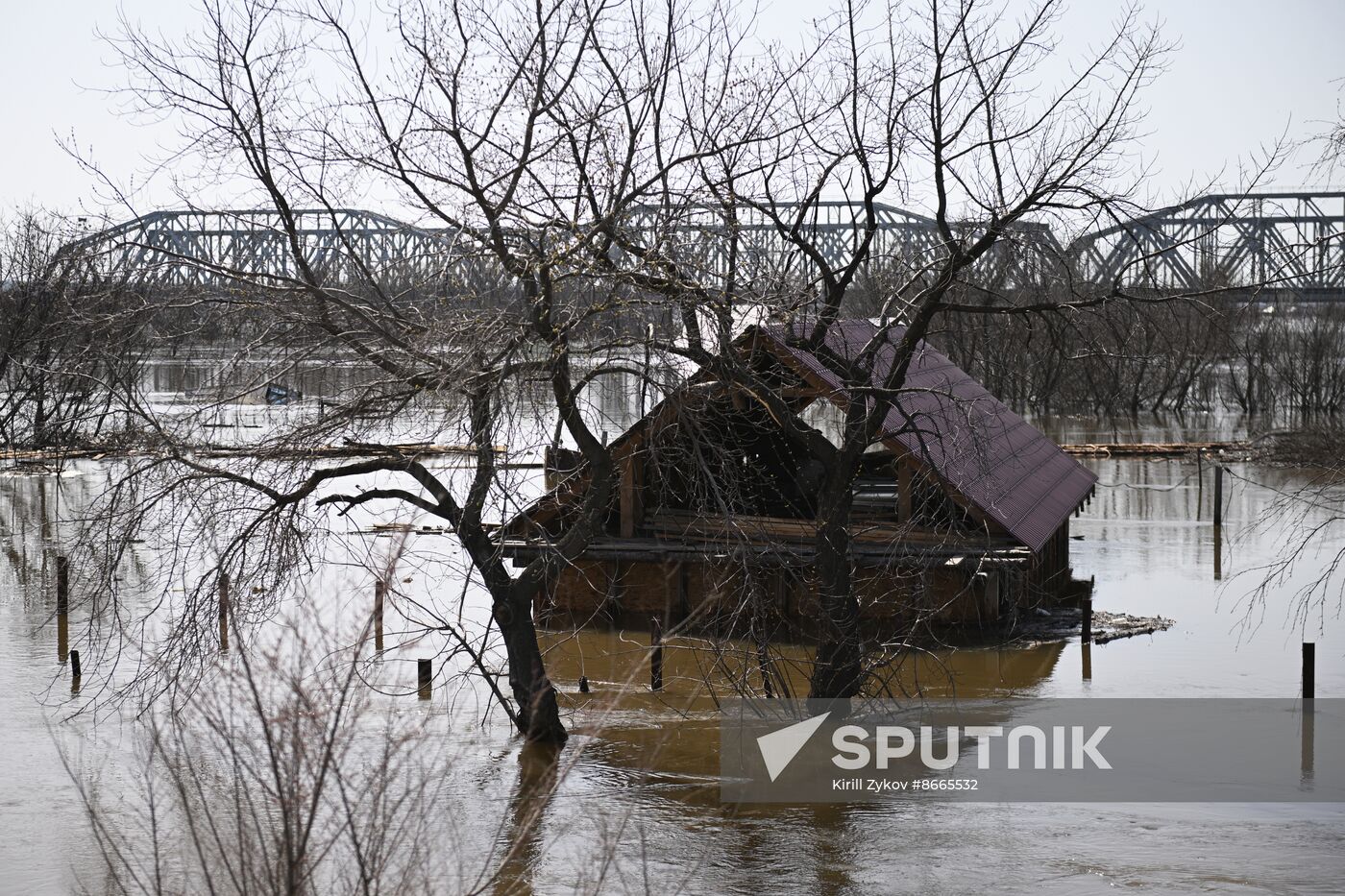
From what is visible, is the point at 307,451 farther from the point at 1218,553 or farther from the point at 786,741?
the point at 1218,553

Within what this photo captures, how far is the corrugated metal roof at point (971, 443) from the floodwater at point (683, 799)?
1.56 meters

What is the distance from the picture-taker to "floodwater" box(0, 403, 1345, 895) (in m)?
8.83

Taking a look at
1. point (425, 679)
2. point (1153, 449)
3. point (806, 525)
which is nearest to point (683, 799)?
point (425, 679)

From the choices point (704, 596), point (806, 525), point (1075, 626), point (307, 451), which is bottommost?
point (1075, 626)

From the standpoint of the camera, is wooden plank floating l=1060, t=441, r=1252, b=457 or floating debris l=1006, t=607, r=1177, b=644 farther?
wooden plank floating l=1060, t=441, r=1252, b=457

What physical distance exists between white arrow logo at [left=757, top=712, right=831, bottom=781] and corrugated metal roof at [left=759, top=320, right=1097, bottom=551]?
228cm

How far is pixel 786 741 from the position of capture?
11609mm

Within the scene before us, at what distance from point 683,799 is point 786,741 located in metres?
1.43

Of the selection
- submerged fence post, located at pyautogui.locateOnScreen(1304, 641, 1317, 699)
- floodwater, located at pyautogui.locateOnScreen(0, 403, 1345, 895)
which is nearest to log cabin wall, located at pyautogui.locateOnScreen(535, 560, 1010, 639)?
floodwater, located at pyautogui.locateOnScreen(0, 403, 1345, 895)

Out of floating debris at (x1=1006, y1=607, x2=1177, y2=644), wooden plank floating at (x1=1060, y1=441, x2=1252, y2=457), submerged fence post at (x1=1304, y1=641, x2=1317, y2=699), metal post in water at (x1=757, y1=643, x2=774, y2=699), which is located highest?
wooden plank floating at (x1=1060, y1=441, x2=1252, y2=457)

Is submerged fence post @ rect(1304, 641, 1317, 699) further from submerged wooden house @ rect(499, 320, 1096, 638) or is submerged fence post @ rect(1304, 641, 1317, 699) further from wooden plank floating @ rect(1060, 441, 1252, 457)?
wooden plank floating @ rect(1060, 441, 1252, 457)

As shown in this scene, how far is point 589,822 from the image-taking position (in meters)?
10.1

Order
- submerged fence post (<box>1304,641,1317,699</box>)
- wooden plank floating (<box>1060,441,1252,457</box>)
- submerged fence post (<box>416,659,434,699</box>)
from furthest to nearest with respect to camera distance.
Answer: wooden plank floating (<box>1060,441,1252,457</box>) < submerged fence post (<box>1304,641,1317,699</box>) < submerged fence post (<box>416,659,434,699</box>)

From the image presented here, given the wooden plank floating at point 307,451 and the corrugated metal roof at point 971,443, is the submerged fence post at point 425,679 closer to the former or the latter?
the wooden plank floating at point 307,451
